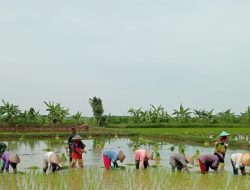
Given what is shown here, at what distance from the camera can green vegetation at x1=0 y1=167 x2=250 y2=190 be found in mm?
7949

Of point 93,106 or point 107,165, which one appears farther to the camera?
point 93,106

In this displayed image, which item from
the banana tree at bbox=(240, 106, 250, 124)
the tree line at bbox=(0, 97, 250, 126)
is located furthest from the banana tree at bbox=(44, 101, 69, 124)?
the banana tree at bbox=(240, 106, 250, 124)

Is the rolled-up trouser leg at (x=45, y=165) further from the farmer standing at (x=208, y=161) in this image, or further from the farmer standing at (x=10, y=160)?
the farmer standing at (x=208, y=161)

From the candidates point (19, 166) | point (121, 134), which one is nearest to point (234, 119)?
point (121, 134)

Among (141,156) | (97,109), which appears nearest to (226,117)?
(97,109)

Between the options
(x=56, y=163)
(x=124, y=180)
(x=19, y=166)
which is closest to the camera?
(x=124, y=180)

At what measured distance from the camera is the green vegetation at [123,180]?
795 centimetres

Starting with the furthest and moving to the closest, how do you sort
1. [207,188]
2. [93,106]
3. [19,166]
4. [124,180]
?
[93,106] < [19,166] < [124,180] < [207,188]

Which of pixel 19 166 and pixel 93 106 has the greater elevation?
pixel 93 106

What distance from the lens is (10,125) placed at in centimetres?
3188

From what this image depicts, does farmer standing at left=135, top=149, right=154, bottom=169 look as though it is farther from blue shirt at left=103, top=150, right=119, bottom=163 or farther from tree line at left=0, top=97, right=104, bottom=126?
tree line at left=0, top=97, right=104, bottom=126

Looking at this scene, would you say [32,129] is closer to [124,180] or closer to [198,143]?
[198,143]

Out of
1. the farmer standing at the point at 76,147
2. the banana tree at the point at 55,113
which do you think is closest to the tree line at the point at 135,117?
the banana tree at the point at 55,113

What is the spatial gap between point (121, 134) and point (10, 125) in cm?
929
